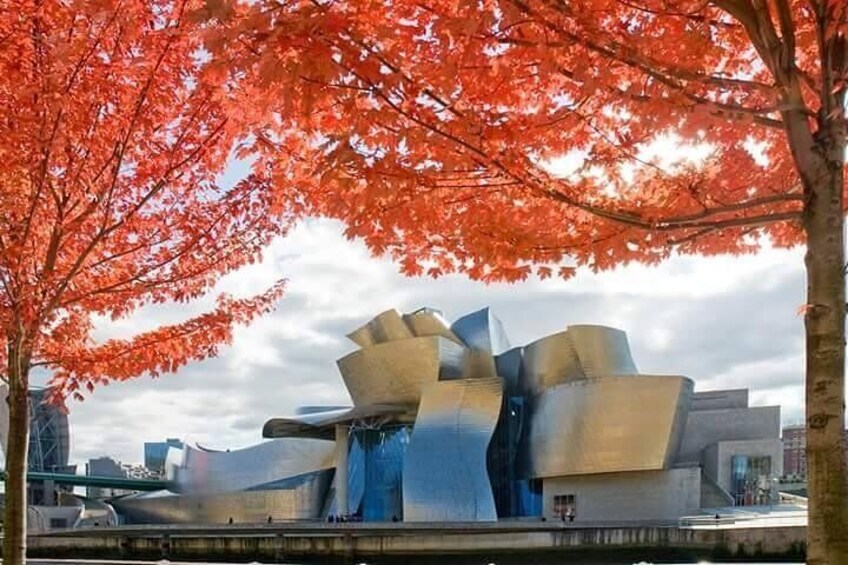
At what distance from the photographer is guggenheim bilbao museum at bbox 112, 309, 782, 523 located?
40.7 metres

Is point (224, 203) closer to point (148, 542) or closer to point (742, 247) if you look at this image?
point (742, 247)

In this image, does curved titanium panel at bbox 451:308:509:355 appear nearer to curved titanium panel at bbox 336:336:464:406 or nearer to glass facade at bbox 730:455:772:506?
curved titanium panel at bbox 336:336:464:406

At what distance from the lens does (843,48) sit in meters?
3.69

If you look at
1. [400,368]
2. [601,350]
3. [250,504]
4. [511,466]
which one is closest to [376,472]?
[250,504]

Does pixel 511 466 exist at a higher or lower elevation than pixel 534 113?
lower

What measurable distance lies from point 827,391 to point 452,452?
1516 inches

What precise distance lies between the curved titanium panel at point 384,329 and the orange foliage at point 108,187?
125ft

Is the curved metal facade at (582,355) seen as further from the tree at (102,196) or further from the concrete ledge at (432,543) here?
the tree at (102,196)

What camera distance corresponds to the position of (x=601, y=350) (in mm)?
43281

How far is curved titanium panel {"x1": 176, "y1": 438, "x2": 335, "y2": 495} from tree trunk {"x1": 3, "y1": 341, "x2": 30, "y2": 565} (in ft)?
155

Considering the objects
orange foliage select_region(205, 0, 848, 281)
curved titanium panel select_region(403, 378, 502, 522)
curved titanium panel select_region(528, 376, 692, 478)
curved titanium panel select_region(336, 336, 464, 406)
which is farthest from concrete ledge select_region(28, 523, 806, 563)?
orange foliage select_region(205, 0, 848, 281)

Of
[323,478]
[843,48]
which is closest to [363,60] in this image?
[843,48]

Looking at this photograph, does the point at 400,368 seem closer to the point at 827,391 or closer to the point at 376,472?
the point at 376,472

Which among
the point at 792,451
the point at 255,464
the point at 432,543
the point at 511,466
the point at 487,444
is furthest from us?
the point at 792,451
